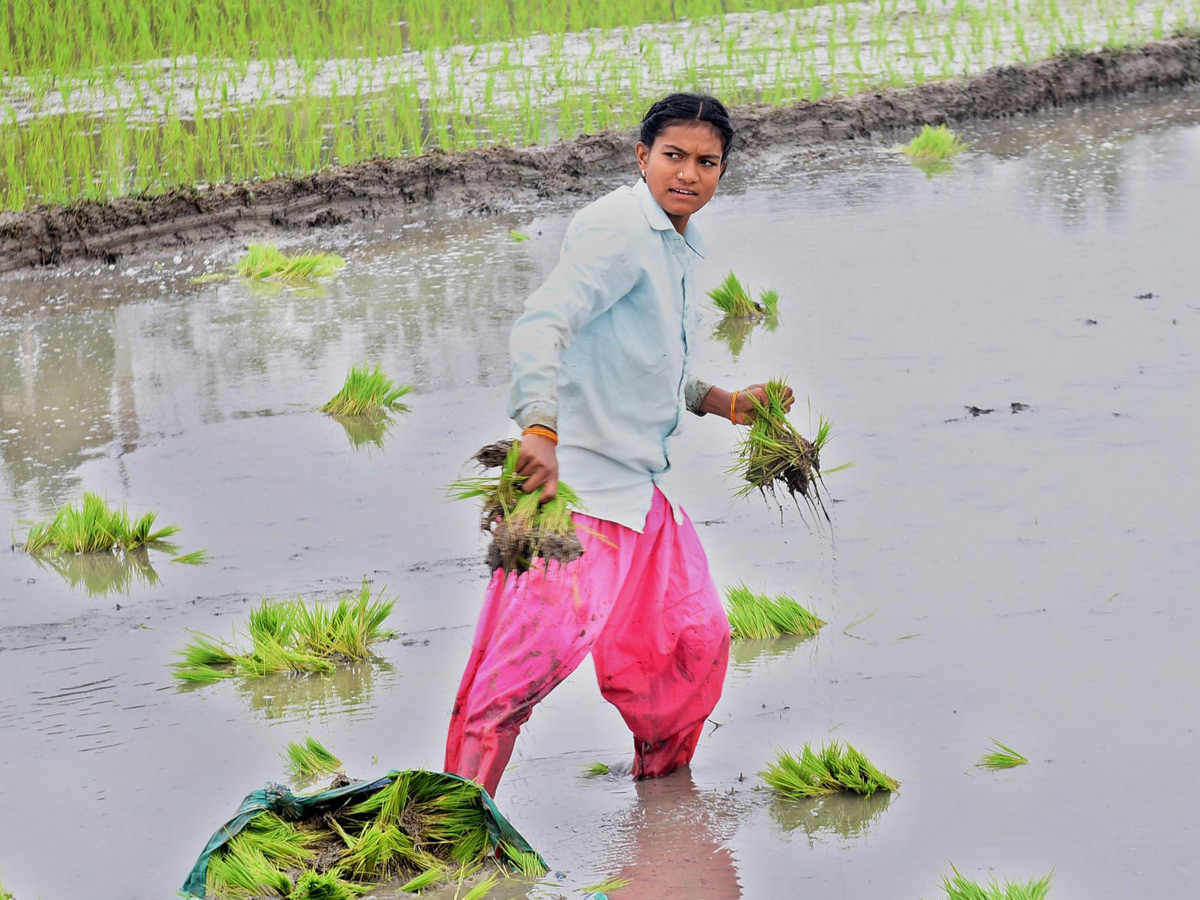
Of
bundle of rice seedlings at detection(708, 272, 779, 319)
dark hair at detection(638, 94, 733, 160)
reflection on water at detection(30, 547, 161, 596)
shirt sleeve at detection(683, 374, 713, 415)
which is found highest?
dark hair at detection(638, 94, 733, 160)

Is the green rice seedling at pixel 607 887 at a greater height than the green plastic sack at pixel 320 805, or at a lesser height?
lesser

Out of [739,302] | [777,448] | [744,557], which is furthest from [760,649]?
[739,302]

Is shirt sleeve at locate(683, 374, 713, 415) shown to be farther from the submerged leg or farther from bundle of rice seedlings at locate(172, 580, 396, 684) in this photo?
bundle of rice seedlings at locate(172, 580, 396, 684)

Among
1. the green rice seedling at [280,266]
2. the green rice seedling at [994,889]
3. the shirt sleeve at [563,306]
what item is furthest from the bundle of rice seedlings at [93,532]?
the green rice seedling at [280,266]

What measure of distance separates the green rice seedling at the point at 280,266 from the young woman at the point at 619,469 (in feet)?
14.9

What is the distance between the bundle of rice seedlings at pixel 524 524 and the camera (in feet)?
7.26

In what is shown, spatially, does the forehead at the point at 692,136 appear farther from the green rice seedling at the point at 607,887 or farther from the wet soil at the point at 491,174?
the wet soil at the point at 491,174

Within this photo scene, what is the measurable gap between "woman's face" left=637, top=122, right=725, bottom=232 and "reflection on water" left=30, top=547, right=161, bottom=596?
80.9 inches

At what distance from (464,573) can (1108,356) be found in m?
2.61

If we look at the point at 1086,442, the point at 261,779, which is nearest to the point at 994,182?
the point at 1086,442

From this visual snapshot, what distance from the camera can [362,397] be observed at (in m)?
5.04

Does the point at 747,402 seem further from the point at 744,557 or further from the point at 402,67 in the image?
the point at 402,67

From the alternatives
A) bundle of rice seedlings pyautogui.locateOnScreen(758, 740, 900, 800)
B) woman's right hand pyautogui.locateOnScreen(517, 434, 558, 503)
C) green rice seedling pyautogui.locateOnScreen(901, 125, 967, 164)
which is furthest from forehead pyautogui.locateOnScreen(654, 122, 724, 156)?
green rice seedling pyautogui.locateOnScreen(901, 125, 967, 164)

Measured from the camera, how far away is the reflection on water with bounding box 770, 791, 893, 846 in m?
2.54
